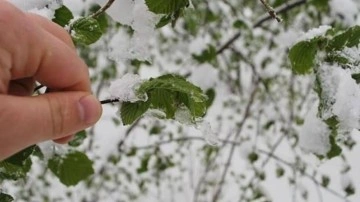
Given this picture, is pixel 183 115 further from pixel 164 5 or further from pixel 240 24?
pixel 240 24

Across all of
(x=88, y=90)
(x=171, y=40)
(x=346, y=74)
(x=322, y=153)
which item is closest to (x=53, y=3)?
(x=88, y=90)

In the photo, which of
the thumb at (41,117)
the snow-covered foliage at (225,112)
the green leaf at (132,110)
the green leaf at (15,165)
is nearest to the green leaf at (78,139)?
the snow-covered foliage at (225,112)

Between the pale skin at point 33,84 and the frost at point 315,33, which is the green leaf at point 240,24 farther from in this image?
the pale skin at point 33,84

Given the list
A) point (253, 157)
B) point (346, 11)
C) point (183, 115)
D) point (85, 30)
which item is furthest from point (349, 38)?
point (253, 157)

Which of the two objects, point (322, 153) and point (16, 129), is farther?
point (322, 153)

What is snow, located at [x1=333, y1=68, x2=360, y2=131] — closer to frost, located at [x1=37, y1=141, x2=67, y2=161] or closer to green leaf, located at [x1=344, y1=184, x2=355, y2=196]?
frost, located at [x1=37, y1=141, x2=67, y2=161]

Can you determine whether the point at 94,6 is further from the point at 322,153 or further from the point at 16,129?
the point at 16,129

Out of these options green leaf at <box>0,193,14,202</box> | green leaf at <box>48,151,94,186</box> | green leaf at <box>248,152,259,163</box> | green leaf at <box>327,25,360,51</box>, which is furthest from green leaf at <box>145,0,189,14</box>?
green leaf at <box>248,152,259,163</box>
